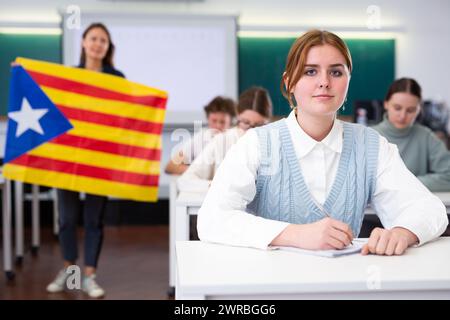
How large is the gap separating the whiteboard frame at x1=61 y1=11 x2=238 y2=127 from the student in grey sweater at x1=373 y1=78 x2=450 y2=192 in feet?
10.8

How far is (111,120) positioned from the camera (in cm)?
375

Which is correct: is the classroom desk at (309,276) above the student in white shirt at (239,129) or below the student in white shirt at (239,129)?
below

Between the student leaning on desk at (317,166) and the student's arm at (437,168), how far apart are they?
136 centimetres

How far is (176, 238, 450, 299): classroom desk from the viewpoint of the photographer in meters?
1.08

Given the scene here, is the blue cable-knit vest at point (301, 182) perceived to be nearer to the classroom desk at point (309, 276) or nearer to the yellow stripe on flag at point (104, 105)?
the classroom desk at point (309, 276)

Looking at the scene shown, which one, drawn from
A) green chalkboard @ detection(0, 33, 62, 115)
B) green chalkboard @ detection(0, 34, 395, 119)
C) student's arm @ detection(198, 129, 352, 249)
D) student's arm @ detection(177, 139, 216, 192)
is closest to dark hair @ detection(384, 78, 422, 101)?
student's arm @ detection(177, 139, 216, 192)

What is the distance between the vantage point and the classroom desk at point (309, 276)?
108cm

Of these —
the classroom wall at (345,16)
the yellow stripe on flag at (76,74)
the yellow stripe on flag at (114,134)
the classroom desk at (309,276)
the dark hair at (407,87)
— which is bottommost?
the classroom desk at (309,276)

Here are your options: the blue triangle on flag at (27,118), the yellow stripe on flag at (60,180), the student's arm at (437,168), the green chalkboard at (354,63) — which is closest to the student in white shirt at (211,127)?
the yellow stripe on flag at (60,180)

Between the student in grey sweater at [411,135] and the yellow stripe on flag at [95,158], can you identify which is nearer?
the student in grey sweater at [411,135]

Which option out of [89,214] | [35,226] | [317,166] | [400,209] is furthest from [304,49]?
[35,226]

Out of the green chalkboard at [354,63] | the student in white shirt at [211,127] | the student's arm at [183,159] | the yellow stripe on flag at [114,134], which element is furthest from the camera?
the green chalkboard at [354,63]

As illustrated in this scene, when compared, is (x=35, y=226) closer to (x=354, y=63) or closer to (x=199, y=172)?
(x=199, y=172)

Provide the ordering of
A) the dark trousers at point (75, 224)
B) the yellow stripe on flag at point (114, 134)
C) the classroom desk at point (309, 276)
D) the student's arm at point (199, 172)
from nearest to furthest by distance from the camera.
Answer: the classroom desk at point (309, 276), the student's arm at point (199, 172), the dark trousers at point (75, 224), the yellow stripe on flag at point (114, 134)
